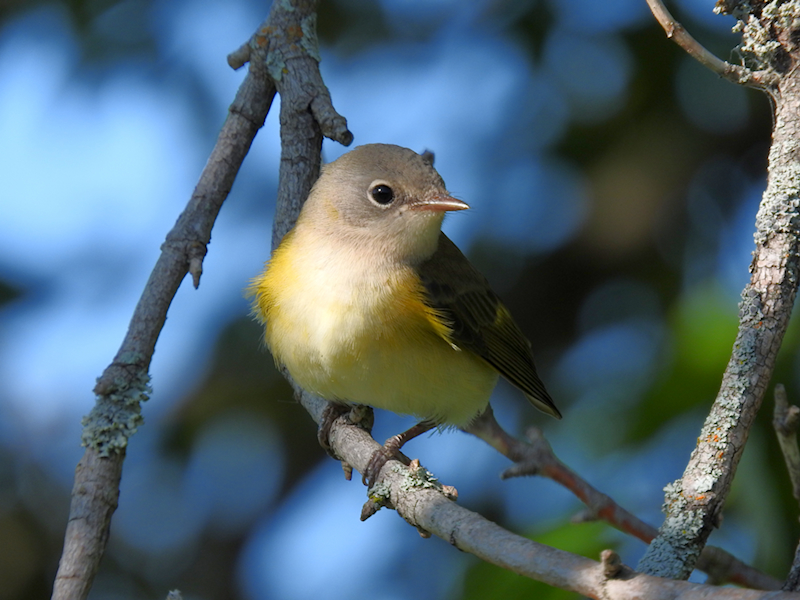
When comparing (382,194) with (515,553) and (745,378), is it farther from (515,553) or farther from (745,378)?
(515,553)

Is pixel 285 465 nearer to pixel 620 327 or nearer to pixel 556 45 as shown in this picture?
pixel 620 327

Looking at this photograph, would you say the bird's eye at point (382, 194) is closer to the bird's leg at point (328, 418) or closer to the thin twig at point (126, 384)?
the thin twig at point (126, 384)

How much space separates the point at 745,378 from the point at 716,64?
0.86 m

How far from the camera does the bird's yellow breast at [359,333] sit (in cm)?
325

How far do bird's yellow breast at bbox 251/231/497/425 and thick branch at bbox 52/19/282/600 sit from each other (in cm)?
47

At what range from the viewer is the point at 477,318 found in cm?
390

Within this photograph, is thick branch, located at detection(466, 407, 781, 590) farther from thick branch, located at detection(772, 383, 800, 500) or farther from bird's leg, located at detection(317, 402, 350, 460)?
bird's leg, located at detection(317, 402, 350, 460)

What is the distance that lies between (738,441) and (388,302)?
1611mm

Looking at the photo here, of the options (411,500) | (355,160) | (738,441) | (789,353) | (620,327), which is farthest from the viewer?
(620,327)

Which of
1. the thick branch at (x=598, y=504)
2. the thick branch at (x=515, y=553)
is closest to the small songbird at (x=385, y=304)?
the thick branch at (x=598, y=504)

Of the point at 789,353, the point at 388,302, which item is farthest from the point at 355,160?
the point at 789,353

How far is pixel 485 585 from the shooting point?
3.41 metres

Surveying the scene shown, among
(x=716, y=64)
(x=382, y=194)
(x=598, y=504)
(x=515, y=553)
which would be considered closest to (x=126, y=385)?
(x=382, y=194)

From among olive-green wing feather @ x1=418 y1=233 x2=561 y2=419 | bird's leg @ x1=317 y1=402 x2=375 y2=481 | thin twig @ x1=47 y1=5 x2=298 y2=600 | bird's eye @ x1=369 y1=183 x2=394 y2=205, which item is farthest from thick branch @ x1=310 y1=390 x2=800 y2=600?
bird's eye @ x1=369 y1=183 x2=394 y2=205
